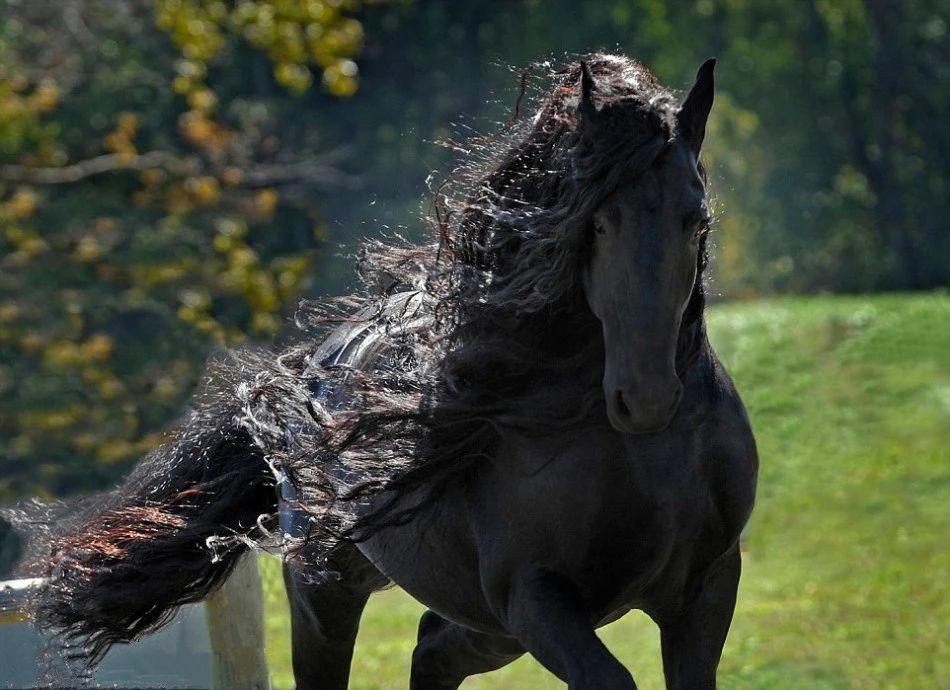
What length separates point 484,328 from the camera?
3.78 m

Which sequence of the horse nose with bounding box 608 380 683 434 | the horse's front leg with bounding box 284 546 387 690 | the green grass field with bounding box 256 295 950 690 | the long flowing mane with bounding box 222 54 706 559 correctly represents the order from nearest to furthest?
the horse nose with bounding box 608 380 683 434
the long flowing mane with bounding box 222 54 706 559
the horse's front leg with bounding box 284 546 387 690
the green grass field with bounding box 256 295 950 690

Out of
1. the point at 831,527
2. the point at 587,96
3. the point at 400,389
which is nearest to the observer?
the point at 587,96

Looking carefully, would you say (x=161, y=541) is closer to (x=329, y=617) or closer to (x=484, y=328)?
(x=329, y=617)

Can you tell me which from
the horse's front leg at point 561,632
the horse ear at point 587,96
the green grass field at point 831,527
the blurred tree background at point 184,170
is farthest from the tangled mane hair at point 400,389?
the green grass field at point 831,527

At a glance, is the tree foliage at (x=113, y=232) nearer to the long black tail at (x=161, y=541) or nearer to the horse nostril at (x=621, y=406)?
the long black tail at (x=161, y=541)

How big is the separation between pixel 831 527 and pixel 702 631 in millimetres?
7918

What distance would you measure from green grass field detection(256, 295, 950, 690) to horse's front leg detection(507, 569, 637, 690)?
4.93 meters

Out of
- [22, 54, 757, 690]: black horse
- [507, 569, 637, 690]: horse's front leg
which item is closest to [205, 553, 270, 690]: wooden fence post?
[22, 54, 757, 690]: black horse

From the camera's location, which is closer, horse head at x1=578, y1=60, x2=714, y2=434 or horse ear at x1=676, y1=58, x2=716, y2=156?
horse head at x1=578, y1=60, x2=714, y2=434

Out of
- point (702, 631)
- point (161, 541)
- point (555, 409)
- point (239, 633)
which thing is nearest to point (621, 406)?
point (555, 409)

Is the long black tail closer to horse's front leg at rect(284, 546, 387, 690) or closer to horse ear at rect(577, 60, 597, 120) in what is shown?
horse's front leg at rect(284, 546, 387, 690)

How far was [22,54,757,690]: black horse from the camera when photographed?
332 centimetres

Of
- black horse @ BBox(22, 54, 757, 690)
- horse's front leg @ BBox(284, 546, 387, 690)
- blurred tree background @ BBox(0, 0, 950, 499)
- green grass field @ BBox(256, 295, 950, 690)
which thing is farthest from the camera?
blurred tree background @ BBox(0, 0, 950, 499)

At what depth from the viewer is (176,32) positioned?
495 inches
